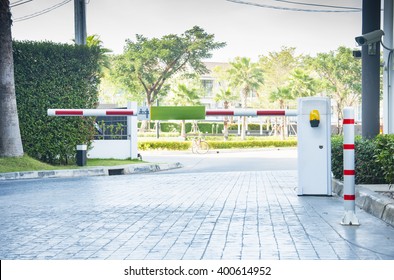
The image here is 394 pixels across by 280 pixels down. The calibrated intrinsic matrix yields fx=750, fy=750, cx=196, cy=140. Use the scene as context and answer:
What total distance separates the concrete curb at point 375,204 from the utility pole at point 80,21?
16693 millimetres

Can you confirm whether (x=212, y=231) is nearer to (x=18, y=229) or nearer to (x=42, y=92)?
(x=18, y=229)

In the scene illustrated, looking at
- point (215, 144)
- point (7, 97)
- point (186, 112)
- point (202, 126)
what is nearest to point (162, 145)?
point (215, 144)

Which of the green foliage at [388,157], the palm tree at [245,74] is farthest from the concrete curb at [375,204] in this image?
the palm tree at [245,74]

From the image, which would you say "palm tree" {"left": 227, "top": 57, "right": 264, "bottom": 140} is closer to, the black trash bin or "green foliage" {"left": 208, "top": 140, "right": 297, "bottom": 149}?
"green foliage" {"left": 208, "top": 140, "right": 297, "bottom": 149}

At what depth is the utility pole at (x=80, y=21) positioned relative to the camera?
26.8 m

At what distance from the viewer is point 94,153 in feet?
87.7

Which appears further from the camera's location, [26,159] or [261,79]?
[261,79]

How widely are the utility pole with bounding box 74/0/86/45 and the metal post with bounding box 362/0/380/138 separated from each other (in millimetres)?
13647

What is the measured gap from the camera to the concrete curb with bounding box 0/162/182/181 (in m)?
19.5

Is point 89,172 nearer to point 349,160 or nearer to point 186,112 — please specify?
point 186,112

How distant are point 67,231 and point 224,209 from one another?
9.77 ft

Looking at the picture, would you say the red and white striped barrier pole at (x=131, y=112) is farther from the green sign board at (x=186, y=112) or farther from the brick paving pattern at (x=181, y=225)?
the brick paving pattern at (x=181, y=225)

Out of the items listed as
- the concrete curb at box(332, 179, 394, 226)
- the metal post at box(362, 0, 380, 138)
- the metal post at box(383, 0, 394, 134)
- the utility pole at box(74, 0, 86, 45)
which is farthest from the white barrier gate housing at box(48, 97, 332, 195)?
the utility pole at box(74, 0, 86, 45)
